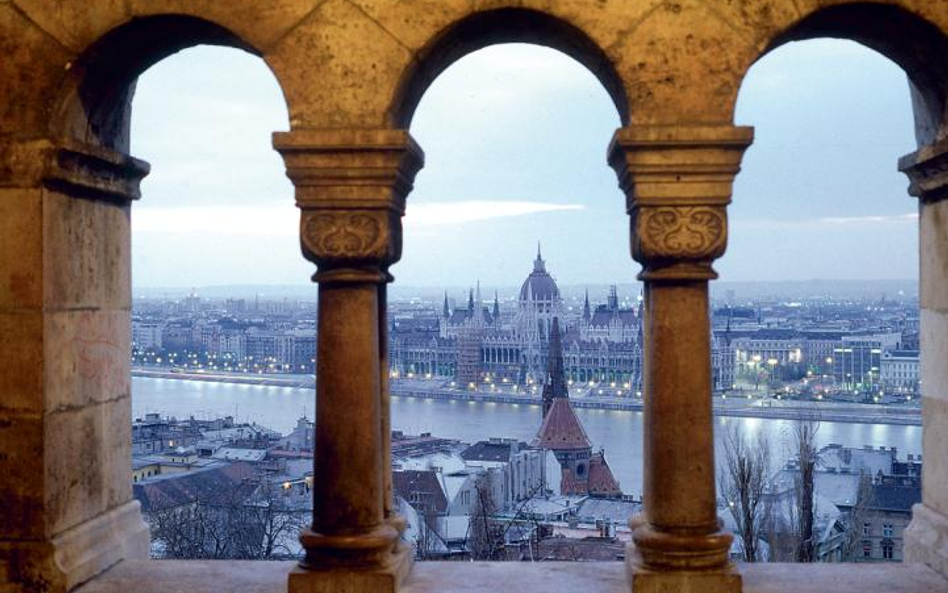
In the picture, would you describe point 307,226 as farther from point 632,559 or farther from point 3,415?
A: point 632,559

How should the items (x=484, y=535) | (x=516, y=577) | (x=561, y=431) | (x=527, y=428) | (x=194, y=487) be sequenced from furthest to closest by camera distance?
(x=527, y=428), (x=561, y=431), (x=194, y=487), (x=484, y=535), (x=516, y=577)

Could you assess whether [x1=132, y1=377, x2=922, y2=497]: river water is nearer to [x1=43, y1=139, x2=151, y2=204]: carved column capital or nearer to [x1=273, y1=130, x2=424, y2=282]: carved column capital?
[x1=43, y1=139, x2=151, y2=204]: carved column capital

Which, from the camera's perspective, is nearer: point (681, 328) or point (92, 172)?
point (681, 328)

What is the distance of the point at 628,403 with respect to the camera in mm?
45438

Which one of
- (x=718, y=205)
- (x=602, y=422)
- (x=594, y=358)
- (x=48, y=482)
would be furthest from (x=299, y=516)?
(x=594, y=358)

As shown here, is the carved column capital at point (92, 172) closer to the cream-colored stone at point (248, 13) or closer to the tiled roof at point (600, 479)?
the cream-colored stone at point (248, 13)

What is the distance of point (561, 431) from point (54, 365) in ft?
86.1

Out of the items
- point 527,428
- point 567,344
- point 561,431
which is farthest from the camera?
point 567,344

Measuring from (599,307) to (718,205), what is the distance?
165ft

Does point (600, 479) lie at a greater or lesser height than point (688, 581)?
lesser

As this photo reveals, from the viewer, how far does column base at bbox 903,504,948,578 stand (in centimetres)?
Result: 412

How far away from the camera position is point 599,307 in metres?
53.7

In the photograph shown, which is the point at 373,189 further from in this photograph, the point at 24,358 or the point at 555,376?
the point at 555,376

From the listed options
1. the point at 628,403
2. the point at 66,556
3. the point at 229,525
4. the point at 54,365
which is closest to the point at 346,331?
the point at 54,365
